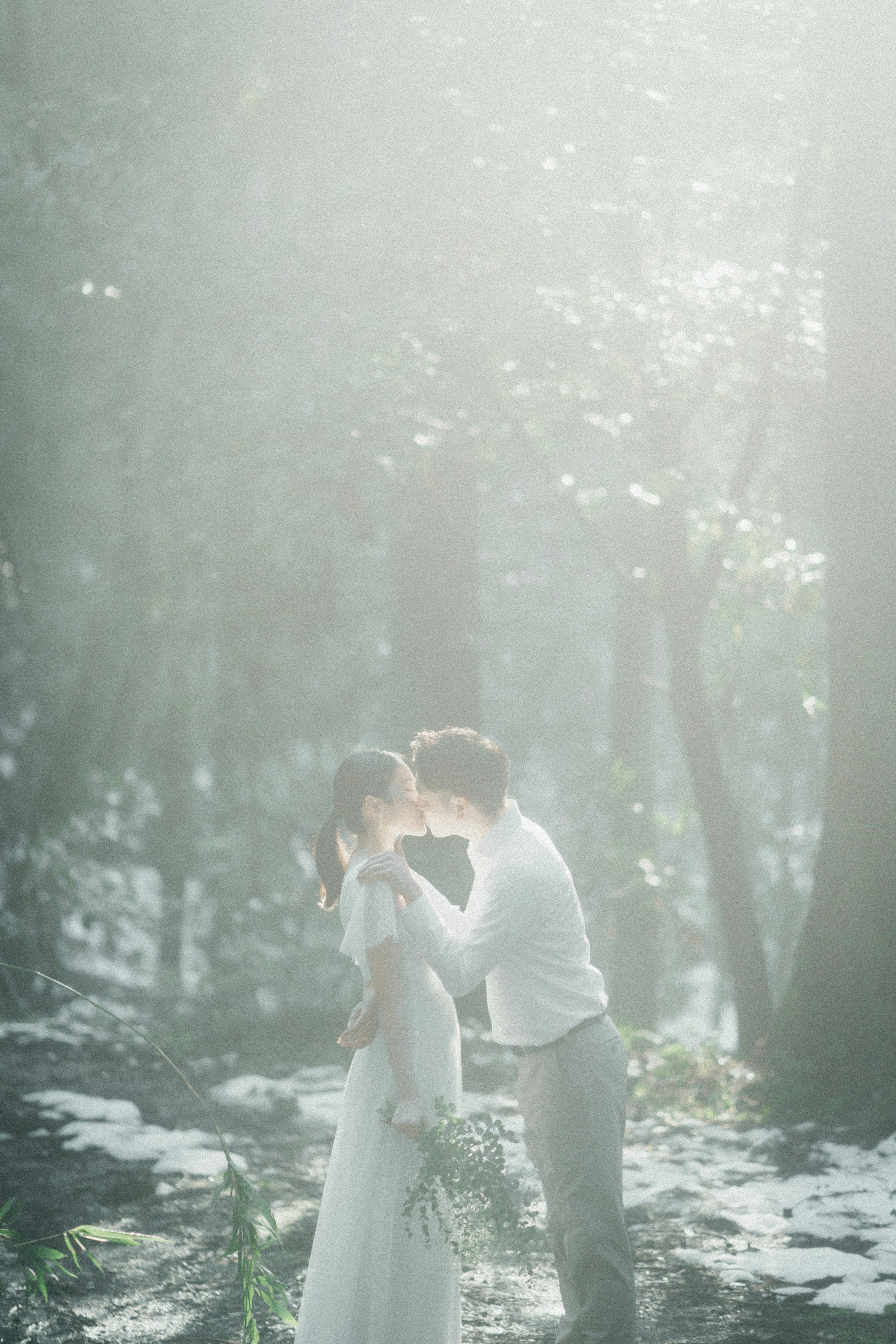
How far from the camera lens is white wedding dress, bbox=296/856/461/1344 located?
3.95 meters

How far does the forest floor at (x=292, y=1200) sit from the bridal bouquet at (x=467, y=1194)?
37.1 inches

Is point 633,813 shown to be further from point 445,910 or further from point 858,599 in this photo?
point 445,910

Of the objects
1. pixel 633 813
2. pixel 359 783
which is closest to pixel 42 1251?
pixel 359 783

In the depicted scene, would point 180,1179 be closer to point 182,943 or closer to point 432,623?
point 432,623

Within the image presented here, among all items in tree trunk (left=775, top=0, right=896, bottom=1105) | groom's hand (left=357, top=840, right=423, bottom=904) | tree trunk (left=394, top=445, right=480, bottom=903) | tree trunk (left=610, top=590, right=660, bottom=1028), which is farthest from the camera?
tree trunk (left=610, top=590, right=660, bottom=1028)

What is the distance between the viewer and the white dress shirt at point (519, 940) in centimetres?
392

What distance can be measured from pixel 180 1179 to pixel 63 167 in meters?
6.10

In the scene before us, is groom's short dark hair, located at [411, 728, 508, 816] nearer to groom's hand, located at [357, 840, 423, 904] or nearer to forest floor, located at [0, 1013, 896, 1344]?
groom's hand, located at [357, 840, 423, 904]

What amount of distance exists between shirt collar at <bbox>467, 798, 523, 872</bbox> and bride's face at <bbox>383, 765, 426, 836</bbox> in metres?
0.19

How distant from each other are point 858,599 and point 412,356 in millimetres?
3480

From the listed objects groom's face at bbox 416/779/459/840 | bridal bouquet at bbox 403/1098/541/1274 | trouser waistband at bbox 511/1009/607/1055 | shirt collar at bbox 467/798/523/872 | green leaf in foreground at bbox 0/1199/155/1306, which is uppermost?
groom's face at bbox 416/779/459/840

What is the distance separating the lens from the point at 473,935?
3939 millimetres

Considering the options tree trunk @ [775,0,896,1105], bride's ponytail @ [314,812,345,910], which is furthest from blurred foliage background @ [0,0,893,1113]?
bride's ponytail @ [314,812,345,910]

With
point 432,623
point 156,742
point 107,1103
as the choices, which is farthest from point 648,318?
point 156,742
